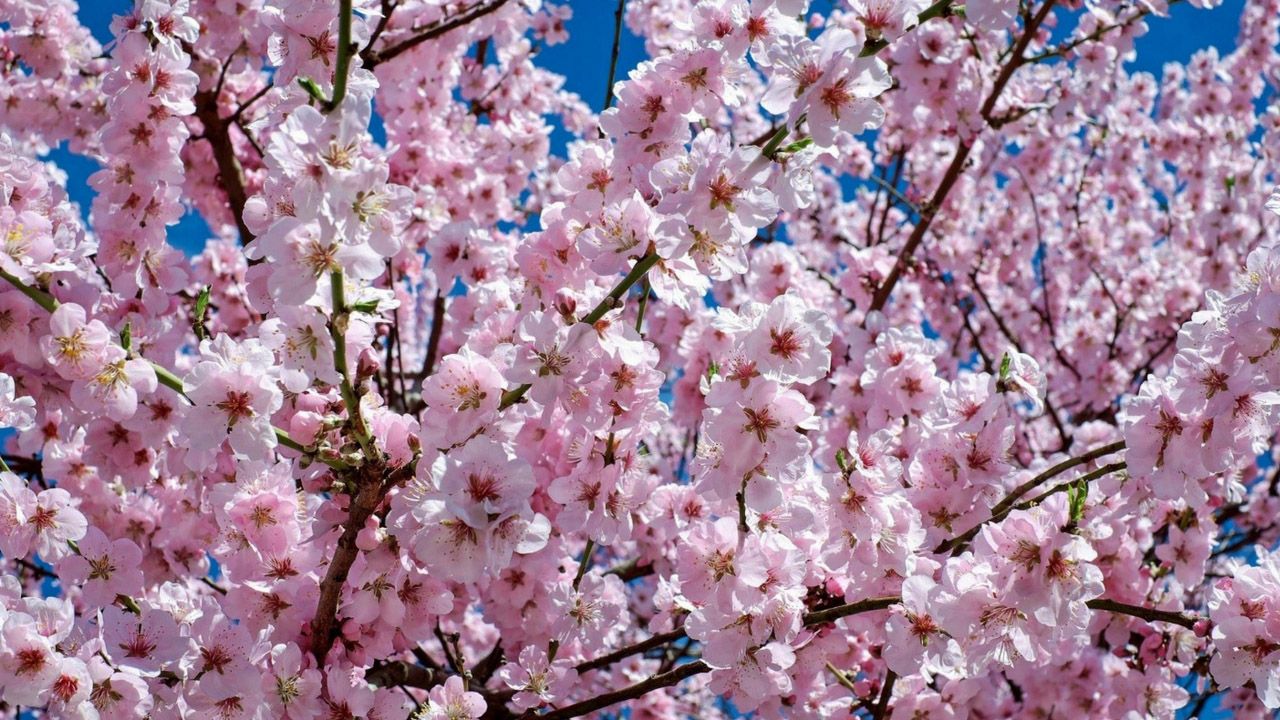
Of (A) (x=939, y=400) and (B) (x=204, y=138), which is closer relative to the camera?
(A) (x=939, y=400)

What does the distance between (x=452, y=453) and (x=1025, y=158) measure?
728 centimetres

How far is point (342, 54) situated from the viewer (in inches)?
73.5

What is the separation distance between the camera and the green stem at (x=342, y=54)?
186cm

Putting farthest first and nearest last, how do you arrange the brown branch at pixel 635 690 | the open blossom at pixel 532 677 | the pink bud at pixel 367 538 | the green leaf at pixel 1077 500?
the open blossom at pixel 532 677
the brown branch at pixel 635 690
the pink bud at pixel 367 538
the green leaf at pixel 1077 500

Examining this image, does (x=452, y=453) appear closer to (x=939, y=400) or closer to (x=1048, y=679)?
(x=939, y=400)

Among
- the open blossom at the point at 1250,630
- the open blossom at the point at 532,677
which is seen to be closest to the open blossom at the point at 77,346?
the open blossom at the point at 532,677

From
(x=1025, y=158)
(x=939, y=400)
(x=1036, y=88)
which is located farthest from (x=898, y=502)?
(x=1025, y=158)

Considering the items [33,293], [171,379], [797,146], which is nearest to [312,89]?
[171,379]

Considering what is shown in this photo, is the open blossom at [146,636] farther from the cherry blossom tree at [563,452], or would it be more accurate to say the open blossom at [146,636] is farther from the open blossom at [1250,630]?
the open blossom at [1250,630]

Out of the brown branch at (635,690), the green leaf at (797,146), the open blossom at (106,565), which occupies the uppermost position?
the green leaf at (797,146)

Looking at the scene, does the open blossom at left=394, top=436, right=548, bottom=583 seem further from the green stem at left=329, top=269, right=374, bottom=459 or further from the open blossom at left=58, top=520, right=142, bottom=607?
the open blossom at left=58, top=520, right=142, bottom=607

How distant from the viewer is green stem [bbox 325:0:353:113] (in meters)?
1.86

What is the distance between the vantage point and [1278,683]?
7.87 ft

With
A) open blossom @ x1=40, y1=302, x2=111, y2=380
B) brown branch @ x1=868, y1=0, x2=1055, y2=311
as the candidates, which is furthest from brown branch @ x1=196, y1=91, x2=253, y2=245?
brown branch @ x1=868, y1=0, x2=1055, y2=311
